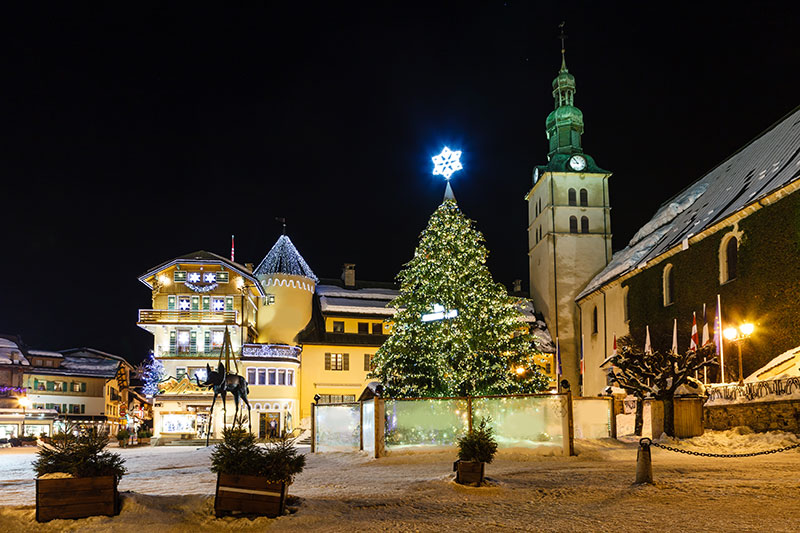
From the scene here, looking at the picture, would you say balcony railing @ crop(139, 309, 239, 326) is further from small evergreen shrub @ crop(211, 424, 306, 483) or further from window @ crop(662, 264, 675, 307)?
small evergreen shrub @ crop(211, 424, 306, 483)

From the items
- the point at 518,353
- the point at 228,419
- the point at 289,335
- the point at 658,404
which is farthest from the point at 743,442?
the point at 289,335

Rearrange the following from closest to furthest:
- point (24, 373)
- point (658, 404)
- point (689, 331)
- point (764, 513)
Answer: point (764, 513)
point (658, 404)
point (689, 331)
point (24, 373)

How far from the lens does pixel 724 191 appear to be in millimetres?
35969

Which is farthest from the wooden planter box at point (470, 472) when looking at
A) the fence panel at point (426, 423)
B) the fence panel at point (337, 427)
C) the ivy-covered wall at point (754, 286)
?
the ivy-covered wall at point (754, 286)

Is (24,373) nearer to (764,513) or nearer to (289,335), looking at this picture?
(289,335)

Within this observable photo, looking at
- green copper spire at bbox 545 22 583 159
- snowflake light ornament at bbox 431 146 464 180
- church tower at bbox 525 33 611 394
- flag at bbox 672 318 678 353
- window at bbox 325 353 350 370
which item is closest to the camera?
snowflake light ornament at bbox 431 146 464 180

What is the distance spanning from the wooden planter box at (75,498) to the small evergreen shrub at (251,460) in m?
1.46

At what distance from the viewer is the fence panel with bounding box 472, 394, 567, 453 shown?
20.2m

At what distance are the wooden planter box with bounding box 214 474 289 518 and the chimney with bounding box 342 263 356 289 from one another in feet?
174

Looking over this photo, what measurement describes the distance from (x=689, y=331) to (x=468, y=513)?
26628 mm

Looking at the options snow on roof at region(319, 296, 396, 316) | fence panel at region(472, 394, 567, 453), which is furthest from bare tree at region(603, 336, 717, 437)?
snow on roof at region(319, 296, 396, 316)

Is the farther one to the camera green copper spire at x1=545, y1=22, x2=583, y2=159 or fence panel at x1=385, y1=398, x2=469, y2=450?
green copper spire at x1=545, y1=22, x2=583, y2=159

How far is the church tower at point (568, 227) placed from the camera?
56.4 meters

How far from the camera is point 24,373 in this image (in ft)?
222
